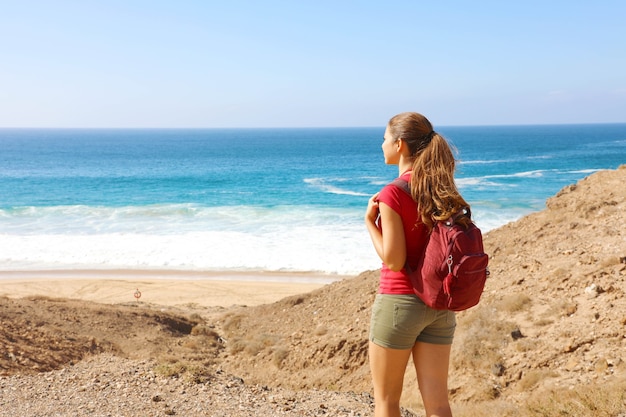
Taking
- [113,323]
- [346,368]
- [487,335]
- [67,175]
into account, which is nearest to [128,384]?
[346,368]

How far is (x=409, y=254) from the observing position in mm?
3043

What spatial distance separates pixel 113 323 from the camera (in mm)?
11289

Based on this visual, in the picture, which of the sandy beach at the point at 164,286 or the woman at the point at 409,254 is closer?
the woman at the point at 409,254

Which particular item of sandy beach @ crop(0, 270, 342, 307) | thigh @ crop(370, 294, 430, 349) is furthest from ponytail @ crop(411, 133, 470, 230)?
sandy beach @ crop(0, 270, 342, 307)

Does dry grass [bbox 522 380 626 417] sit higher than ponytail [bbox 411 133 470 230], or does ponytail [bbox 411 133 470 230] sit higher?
ponytail [bbox 411 133 470 230]

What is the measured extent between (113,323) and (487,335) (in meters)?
7.08

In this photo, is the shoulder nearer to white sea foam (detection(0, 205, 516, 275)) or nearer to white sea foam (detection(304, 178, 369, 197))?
white sea foam (detection(0, 205, 516, 275))

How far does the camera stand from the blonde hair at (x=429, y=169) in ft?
9.60

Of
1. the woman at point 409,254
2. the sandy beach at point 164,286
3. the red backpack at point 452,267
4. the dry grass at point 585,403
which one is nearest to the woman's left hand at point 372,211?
the woman at point 409,254

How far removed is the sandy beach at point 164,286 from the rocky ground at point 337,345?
182 inches

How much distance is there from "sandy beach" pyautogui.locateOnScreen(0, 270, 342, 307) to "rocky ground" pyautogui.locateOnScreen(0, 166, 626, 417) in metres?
4.62

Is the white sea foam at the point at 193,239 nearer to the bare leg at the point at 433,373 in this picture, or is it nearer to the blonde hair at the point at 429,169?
the bare leg at the point at 433,373

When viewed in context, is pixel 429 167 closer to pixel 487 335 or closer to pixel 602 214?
pixel 487 335

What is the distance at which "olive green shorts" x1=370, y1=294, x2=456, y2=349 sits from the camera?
9.85 feet
